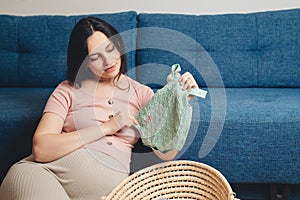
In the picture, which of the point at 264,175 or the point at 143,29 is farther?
the point at 143,29

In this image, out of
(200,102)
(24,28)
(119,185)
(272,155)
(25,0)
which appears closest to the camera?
(119,185)

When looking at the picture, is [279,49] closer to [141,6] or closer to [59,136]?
[141,6]

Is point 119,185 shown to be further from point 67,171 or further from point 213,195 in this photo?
point 213,195

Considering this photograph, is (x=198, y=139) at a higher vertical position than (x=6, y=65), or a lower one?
lower

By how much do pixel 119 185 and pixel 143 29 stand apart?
1037 mm

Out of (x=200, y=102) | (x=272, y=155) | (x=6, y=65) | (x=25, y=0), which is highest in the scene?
(x=25, y=0)

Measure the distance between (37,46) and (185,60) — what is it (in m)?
0.72

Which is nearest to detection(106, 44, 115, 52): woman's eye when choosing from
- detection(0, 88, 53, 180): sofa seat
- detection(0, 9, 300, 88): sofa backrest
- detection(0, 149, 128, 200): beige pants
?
detection(0, 149, 128, 200): beige pants

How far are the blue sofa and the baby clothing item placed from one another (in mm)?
323

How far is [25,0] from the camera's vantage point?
2258mm

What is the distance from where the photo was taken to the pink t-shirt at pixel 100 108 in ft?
4.02

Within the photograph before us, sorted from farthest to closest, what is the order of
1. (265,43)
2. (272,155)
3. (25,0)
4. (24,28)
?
(25,0) → (24,28) → (265,43) → (272,155)

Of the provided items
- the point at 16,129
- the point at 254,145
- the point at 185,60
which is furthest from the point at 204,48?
the point at 16,129

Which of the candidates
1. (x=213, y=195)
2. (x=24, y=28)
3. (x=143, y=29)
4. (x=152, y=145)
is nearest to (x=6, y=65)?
(x=24, y=28)
